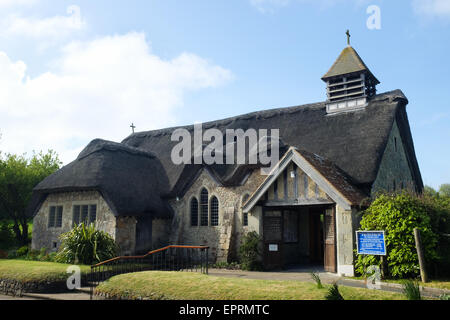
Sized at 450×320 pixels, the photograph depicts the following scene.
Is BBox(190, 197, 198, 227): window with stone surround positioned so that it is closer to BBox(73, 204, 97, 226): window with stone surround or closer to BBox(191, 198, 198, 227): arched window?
BBox(191, 198, 198, 227): arched window

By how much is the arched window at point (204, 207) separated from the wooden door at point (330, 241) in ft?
23.9

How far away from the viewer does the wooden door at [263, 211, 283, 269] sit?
1639cm

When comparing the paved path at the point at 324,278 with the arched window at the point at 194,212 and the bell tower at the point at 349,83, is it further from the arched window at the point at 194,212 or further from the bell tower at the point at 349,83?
the bell tower at the point at 349,83

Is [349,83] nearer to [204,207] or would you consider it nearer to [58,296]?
[204,207]

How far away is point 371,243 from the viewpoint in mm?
11750

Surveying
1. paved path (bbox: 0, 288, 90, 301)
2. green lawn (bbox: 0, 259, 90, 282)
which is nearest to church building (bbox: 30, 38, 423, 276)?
green lawn (bbox: 0, 259, 90, 282)

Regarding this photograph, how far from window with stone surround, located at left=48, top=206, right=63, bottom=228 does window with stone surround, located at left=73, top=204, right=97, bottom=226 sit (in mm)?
1146

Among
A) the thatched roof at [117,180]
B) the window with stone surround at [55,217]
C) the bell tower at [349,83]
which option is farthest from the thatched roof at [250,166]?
the window with stone surround at [55,217]

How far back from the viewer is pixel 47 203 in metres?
21.4

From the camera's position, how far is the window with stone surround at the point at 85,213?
19.7m

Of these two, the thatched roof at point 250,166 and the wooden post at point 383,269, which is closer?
the wooden post at point 383,269

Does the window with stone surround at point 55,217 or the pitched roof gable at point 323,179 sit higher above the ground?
the pitched roof gable at point 323,179
